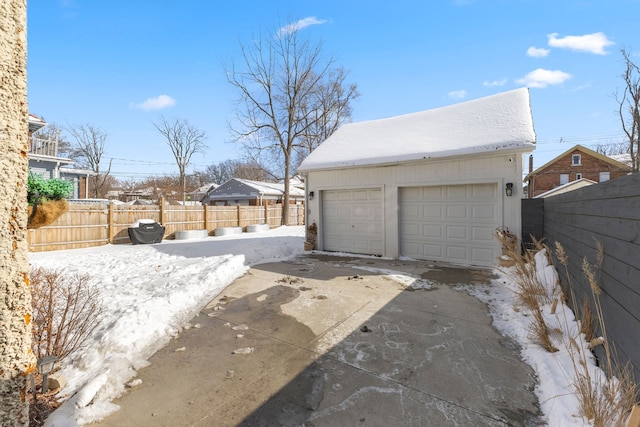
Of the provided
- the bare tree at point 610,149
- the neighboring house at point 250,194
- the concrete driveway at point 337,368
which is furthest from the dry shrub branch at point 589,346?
the bare tree at point 610,149

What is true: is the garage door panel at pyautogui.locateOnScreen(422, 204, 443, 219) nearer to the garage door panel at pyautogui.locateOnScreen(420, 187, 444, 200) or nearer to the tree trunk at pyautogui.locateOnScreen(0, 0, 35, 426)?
the garage door panel at pyautogui.locateOnScreen(420, 187, 444, 200)

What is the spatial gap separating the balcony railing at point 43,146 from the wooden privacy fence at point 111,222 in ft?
24.8

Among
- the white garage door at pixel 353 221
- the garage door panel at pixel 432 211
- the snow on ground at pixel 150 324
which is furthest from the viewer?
the white garage door at pixel 353 221

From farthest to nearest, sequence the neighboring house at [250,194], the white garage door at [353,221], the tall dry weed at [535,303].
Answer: the neighboring house at [250,194]
the white garage door at [353,221]
the tall dry weed at [535,303]

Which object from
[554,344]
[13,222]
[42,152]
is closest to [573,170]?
[554,344]

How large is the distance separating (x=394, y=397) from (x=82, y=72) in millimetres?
16400

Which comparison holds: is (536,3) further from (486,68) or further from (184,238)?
(184,238)

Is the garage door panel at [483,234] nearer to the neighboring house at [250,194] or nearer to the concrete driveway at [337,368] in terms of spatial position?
the concrete driveway at [337,368]

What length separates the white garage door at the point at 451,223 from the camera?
25.3 feet

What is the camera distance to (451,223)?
26.9ft

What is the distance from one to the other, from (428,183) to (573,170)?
32525 millimetres

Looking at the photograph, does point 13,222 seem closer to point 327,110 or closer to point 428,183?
point 428,183

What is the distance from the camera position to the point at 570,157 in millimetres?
31422

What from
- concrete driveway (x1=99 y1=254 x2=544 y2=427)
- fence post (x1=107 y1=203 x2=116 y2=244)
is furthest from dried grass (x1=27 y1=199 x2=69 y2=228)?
fence post (x1=107 y1=203 x2=116 y2=244)
